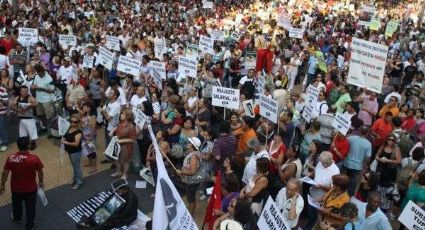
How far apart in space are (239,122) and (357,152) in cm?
210

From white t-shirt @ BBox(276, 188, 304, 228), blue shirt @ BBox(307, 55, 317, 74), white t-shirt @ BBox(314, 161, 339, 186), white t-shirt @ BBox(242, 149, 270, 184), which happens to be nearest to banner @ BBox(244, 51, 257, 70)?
blue shirt @ BBox(307, 55, 317, 74)

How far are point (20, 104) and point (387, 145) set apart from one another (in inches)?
271

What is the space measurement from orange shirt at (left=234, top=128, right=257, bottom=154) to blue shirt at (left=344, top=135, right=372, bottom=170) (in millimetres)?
1636

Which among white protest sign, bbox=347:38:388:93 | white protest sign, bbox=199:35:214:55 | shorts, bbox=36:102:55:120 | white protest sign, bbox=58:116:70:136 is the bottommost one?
shorts, bbox=36:102:55:120

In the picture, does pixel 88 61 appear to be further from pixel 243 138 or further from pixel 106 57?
pixel 243 138

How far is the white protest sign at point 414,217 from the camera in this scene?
20.1 ft

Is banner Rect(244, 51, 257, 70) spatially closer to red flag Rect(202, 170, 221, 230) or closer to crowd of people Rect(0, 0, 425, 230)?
crowd of people Rect(0, 0, 425, 230)

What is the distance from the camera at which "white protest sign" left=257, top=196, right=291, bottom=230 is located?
521 centimetres

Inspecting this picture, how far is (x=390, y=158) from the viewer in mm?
8320

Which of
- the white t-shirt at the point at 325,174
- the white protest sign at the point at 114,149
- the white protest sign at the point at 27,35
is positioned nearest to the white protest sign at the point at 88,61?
the white protest sign at the point at 27,35

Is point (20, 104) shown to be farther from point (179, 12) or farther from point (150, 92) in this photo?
point (179, 12)

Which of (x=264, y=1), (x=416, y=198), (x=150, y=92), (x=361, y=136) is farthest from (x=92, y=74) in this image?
(x=264, y=1)

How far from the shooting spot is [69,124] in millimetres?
9156

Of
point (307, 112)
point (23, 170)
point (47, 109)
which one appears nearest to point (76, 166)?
point (23, 170)
